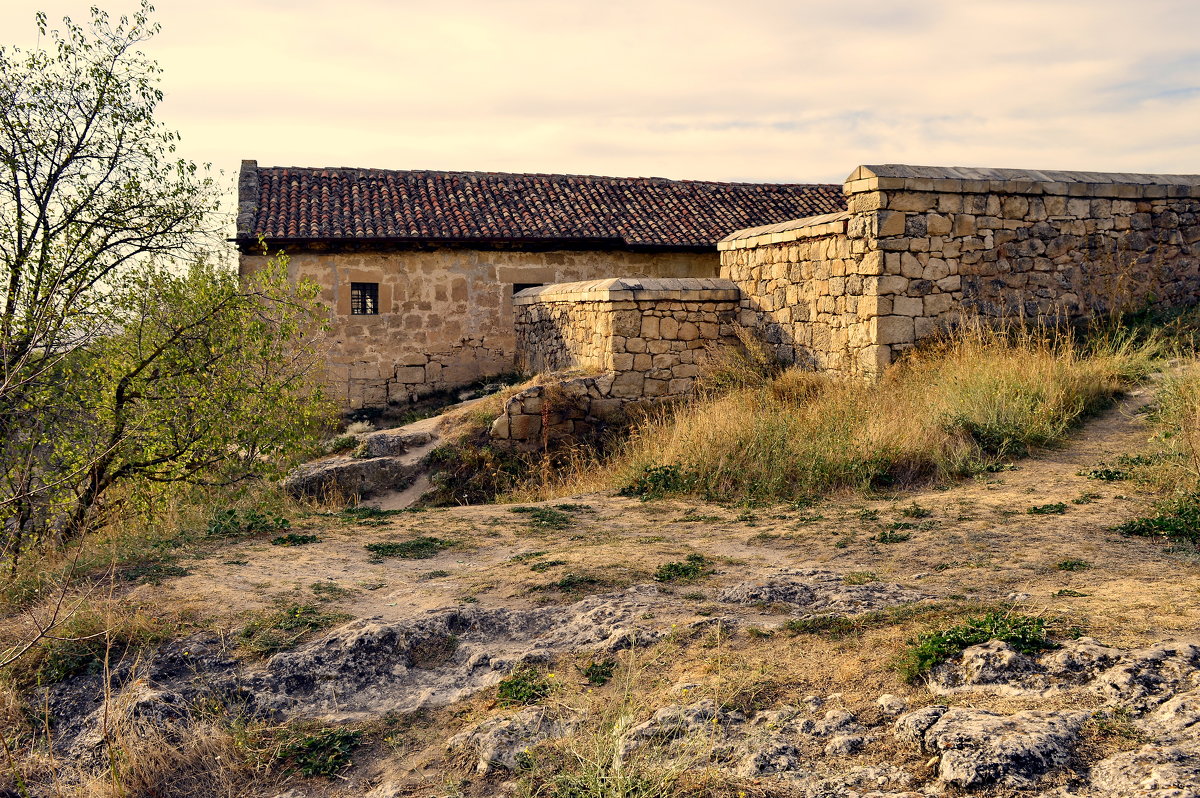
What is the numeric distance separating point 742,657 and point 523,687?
0.97 metres

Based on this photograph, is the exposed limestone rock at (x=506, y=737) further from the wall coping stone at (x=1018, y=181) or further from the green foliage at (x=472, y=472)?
the wall coping stone at (x=1018, y=181)

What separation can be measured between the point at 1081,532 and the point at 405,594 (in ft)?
13.6

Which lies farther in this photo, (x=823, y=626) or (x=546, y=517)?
(x=546, y=517)

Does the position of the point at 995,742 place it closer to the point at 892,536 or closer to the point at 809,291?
the point at 892,536

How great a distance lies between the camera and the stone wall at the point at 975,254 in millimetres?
9461

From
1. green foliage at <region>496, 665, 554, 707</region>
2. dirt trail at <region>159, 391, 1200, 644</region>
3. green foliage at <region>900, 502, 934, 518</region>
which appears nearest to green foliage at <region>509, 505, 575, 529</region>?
dirt trail at <region>159, 391, 1200, 644</region>

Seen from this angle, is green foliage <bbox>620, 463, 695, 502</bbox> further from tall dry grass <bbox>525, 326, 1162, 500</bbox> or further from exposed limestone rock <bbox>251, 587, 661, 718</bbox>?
exposed limestone rock <bbox>251, 587, 661, 718</bbox>

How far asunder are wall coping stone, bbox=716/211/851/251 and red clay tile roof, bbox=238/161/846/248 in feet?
15.5

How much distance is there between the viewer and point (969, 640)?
3543mm

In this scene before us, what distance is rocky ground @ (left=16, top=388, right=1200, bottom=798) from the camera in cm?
295

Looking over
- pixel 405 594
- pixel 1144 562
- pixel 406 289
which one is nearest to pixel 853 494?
pixel 1144 562

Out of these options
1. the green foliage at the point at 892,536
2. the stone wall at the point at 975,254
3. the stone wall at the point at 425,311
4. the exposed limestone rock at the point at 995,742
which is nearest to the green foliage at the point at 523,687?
the exposed limestone rock at the point at 995,742

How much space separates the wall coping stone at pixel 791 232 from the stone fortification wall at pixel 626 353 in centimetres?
69

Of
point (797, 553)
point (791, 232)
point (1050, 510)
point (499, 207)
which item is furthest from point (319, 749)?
point (499, 207)
